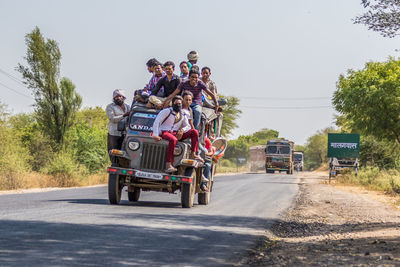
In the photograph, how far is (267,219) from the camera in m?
12.0

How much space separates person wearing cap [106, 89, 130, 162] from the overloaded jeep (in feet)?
0.69

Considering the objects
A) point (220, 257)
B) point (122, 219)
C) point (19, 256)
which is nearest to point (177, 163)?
point (122, 219)

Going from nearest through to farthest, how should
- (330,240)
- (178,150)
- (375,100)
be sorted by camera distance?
(330,240)
(178,150)
(375,100)

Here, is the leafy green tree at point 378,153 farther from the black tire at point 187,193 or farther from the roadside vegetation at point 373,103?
the black tire at point 187,193

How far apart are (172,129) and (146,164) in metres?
0.98

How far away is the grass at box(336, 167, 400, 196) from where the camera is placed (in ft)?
81.5

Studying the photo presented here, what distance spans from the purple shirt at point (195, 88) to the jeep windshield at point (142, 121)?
0.94 metres

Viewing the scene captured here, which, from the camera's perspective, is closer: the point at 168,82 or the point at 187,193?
the point at 187,193

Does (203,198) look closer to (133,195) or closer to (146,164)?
(133,195)

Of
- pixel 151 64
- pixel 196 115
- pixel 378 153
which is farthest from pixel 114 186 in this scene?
pixel 378 153

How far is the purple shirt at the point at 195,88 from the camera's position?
13.7 m

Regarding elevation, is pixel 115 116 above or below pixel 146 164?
above

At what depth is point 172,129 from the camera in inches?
511

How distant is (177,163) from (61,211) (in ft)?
10.1
